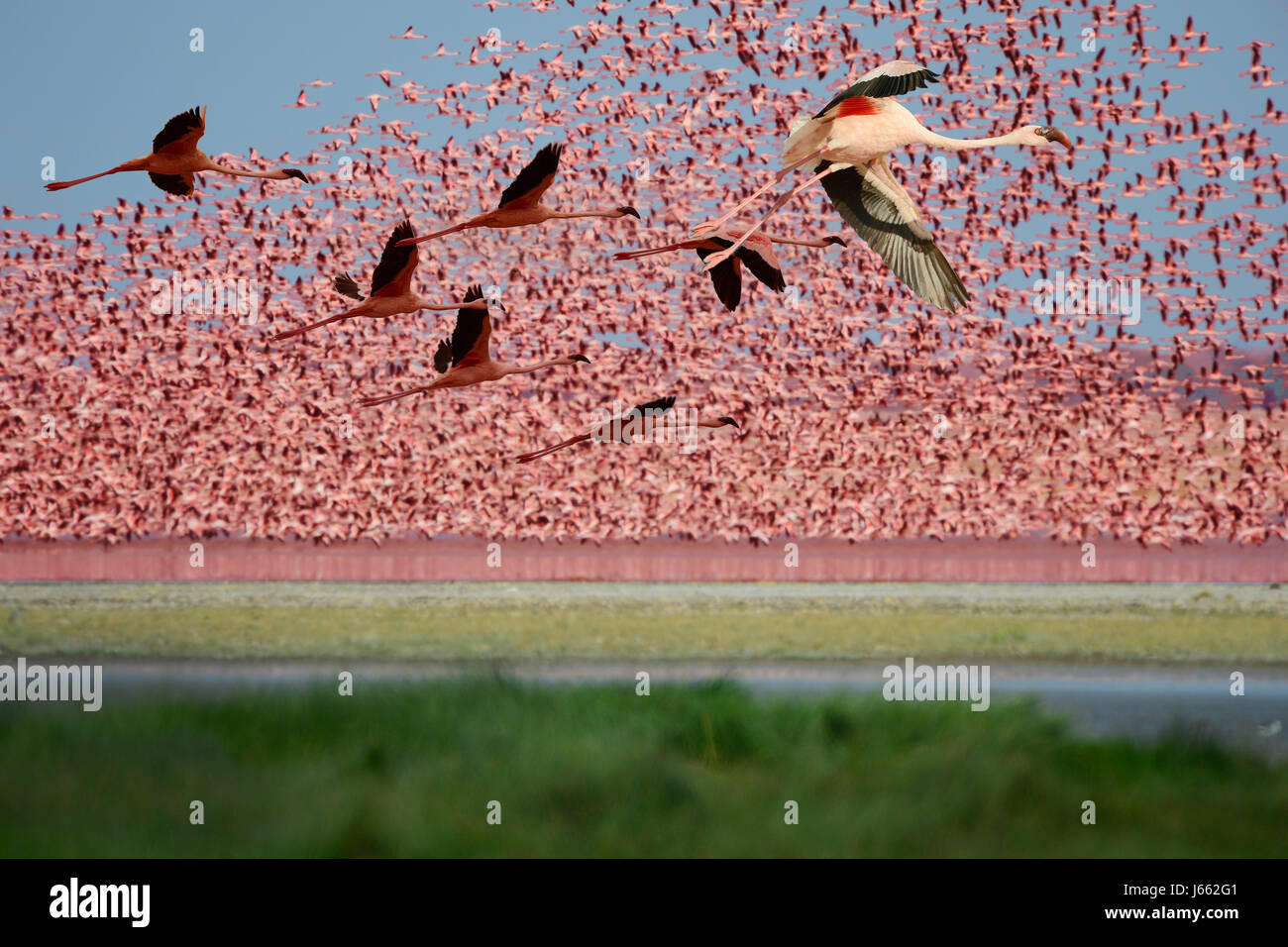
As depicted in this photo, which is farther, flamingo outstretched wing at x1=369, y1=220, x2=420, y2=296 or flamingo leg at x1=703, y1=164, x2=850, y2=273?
flamingo outstretched wing at x1=369, y1=220, x2=420, y2=296

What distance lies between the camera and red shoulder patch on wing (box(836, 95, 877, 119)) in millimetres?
4227

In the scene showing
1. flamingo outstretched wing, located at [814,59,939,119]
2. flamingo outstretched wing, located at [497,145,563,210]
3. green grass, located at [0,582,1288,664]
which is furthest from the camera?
green grass, located at [0,582,1288,664]

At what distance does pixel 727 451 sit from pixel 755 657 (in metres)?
6.83

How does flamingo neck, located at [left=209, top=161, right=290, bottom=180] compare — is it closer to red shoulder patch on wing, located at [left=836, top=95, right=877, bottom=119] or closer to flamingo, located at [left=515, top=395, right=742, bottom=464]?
flamingo, located at [left=515, top=395, right=742, bottom=464]

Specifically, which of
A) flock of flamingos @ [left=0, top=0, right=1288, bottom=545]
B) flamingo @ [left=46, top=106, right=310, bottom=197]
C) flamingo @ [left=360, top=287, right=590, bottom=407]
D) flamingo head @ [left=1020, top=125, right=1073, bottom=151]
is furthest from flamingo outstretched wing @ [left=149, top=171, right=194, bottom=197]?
flock of flamingos @ [left=0, top=0, right=1288, bottom=545]

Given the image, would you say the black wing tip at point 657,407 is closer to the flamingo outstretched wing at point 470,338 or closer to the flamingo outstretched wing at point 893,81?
the flamingo outstretched wing at point 470,338

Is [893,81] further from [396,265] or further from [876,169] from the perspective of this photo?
[396,265]

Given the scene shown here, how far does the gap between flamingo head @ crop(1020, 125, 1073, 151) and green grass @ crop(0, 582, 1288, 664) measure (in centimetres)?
713

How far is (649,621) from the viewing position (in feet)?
44.2

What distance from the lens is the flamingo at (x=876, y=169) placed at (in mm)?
4025

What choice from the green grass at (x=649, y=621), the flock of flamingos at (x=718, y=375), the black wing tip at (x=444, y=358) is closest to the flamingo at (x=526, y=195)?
the black wing tip at (x=444, y=358)

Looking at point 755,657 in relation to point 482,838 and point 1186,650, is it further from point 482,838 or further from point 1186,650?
point 482,838

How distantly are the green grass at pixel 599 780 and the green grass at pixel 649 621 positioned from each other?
2853mm

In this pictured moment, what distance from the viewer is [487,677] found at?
31.2ft
